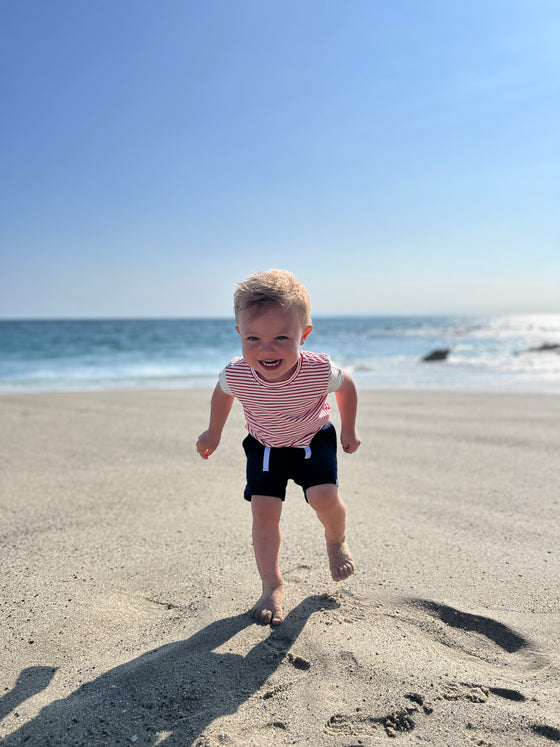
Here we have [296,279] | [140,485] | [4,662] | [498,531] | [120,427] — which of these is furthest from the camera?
[120,427]

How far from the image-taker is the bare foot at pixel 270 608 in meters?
1.99

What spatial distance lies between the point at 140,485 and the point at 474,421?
3553mm

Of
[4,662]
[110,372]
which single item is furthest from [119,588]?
[110,372]

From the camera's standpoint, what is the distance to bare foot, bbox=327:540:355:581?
2.17 meters

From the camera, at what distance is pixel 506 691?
1589 millimetres

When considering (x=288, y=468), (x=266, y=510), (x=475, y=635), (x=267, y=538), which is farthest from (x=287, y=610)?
(x=475, y=635)

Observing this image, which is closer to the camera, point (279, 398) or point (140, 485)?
point (279, 398)

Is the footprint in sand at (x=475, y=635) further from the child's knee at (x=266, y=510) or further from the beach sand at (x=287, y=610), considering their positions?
the child's knee at (x=266, y=510)

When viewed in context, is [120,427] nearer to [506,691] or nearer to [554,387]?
[506,691]

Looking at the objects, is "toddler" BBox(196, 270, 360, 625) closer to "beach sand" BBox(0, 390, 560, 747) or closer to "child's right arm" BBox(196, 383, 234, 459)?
"child's right arm" BBox(196, 383, 234, 459)

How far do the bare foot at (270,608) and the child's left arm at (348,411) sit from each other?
0.63m

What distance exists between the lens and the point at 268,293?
6.37 feet

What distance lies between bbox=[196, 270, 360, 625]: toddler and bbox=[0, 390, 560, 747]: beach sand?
0.21 metres

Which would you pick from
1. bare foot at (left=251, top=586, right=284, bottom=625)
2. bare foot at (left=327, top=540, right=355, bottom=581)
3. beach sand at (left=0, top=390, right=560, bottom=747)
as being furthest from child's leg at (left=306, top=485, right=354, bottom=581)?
bare foot at (left=251, top=586, right=284, bottom=625)
